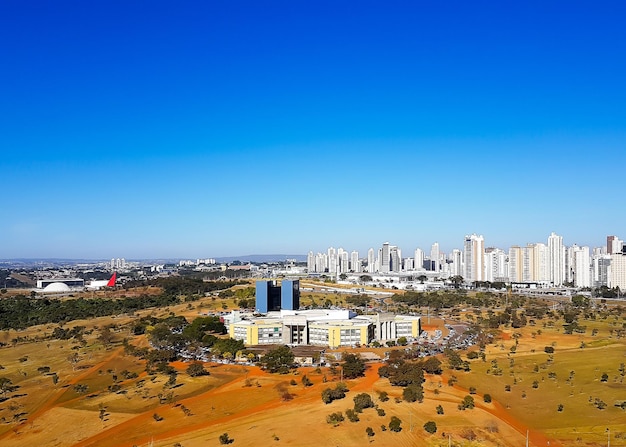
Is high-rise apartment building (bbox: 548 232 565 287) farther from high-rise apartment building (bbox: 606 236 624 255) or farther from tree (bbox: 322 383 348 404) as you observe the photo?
tree (bbox: 322 383 348 404)

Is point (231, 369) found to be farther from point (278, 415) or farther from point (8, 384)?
point (8, 384)

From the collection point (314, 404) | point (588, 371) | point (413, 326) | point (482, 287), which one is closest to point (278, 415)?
point (314, 404)

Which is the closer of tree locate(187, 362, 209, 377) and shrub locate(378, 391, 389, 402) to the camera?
shrub locate(378, 391, 389, 402)

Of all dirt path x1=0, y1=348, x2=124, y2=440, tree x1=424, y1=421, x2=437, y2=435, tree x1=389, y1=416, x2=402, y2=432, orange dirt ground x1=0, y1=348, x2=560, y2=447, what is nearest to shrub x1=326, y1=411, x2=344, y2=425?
orange dirt ground x1=0, y1=348, x2=560, y2=447

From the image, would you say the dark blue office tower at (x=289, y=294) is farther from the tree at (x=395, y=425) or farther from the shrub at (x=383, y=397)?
the tree at (x=395, y=425)

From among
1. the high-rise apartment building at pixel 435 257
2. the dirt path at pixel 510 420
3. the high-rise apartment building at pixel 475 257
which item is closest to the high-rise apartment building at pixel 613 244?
the high-rise apartment building at pixel 475 257

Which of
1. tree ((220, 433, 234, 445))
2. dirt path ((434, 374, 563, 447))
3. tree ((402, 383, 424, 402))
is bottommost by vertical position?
dirt path ((434, 374, 563, 447))
